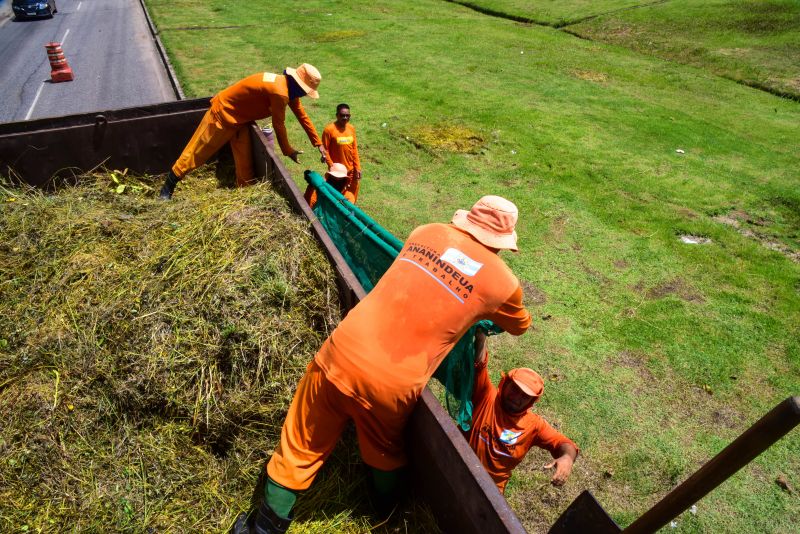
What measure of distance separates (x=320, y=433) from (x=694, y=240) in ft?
20.1

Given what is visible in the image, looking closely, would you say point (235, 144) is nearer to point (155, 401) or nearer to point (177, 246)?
point (177, 246)

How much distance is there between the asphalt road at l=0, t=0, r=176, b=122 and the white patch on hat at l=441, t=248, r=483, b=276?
34.0ft

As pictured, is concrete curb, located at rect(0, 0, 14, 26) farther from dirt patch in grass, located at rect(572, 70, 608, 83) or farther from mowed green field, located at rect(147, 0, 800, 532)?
dirt patch in grass, located at rect(572, 70, 608, 83)

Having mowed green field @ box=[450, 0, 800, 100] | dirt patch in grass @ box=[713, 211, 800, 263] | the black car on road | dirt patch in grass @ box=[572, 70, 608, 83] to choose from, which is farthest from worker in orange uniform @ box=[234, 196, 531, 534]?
the black car on road

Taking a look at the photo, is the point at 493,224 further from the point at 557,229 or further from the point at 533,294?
the point at 557,229

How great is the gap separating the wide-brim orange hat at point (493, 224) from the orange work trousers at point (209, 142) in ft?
11.5

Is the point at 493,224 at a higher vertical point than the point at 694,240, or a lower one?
higher

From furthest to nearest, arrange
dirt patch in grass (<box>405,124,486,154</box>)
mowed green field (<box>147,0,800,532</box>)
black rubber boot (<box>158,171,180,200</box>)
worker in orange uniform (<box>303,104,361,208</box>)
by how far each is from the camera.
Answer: dirt patch in grass (<box>405,124,486,154</box>) < worker in orange uniform (<box>303,104,361,208</box>) < black rubber boot (<box>158,171,180,200</box>) < mowed green field (<box>147,0,800,532</box>)

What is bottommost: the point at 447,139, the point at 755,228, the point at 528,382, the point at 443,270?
the point at 755,228

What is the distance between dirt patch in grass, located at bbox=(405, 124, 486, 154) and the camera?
9.23m

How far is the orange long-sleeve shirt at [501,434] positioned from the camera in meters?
3.03

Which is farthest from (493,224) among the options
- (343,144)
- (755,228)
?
(755,228)

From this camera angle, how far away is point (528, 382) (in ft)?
9.48

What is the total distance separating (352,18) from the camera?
66.3 ft
